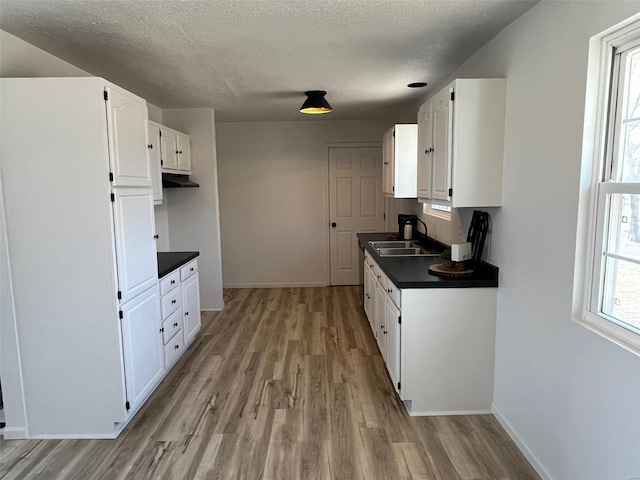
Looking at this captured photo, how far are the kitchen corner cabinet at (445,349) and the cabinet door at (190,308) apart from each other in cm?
203

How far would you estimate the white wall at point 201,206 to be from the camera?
4.77m

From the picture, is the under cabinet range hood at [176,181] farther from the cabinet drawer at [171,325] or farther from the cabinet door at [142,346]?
the cabinet door at [142,346]

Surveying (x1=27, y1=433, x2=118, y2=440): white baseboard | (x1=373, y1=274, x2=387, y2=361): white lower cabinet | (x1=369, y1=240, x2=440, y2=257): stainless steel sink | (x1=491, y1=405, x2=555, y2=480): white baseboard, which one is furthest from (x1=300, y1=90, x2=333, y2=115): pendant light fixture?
(x1=27, y1=433, x2=118, y2=440): white baseboard

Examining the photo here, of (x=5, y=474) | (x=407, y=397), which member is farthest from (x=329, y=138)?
(x=5, y=474)

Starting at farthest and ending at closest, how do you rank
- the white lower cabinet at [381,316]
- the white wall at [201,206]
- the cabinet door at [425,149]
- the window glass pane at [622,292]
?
the white wall at [201,206] → the white lower cabinet at [381,316] → the cabinet door at [425,149] → the window glass pane at [622,292]

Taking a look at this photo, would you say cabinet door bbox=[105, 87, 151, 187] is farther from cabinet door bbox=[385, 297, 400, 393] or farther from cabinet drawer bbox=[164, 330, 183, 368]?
cabinet door bbox=[385, 297, 400, 393]

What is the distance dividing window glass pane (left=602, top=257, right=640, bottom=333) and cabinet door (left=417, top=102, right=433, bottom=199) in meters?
1.48

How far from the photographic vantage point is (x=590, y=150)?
Answer: 5.71 ft

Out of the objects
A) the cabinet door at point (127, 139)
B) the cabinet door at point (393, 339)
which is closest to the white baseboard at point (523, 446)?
the cabinet door at point (393, 339)

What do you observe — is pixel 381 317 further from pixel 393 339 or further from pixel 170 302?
pixel 170 302

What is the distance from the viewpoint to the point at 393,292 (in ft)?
9.19

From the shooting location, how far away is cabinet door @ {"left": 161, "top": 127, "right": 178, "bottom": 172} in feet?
13.3

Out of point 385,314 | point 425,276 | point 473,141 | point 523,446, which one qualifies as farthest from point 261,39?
point 523,446

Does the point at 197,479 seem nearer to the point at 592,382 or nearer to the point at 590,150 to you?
the point at 592,382
